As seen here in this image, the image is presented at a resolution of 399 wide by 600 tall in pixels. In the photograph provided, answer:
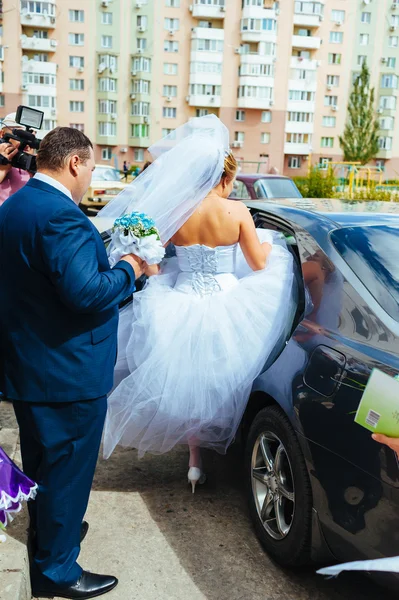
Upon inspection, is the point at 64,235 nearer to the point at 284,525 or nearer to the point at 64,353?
the point at 64,353

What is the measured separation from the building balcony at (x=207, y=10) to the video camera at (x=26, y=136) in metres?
55.2

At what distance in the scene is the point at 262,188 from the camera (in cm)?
1158

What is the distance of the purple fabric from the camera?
244cm

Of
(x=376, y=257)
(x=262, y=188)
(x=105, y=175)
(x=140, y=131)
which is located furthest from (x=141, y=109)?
(x=376, y=257)

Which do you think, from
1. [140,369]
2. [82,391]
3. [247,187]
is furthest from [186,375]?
[247,187]

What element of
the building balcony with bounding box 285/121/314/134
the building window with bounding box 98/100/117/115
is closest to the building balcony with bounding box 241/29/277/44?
the building balcony with bounding box 285/121/314/134

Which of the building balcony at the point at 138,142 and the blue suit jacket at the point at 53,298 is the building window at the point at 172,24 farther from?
the blue suit jacket at the point at 53,298

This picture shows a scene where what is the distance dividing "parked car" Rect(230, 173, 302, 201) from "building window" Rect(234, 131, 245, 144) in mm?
46691

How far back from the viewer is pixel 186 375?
3150 millimetres

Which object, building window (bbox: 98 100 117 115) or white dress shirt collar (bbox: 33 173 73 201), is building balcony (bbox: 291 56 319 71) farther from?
white dress shirt collar (bbox: 33 173 73 201)

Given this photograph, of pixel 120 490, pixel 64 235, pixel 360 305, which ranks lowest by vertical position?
pixel 120 490

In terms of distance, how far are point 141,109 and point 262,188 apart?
4634 centimetres

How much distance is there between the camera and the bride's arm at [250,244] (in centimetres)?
345

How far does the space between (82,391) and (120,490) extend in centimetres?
146
